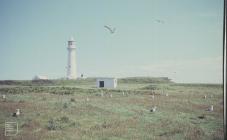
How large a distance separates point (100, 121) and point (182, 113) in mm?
3424

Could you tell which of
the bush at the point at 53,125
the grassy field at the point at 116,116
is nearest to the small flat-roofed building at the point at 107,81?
the grassy field at the point at 116,116

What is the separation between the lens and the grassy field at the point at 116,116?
31.3ft

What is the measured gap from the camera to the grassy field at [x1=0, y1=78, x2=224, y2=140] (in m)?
9.55

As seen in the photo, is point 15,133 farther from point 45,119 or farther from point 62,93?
point 62,93

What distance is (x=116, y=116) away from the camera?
11.5m

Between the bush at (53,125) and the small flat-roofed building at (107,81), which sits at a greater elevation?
the small flat-roofed building at (107,81)

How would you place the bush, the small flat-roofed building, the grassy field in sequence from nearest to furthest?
the grassy field < the bush < the small flat-roofed building

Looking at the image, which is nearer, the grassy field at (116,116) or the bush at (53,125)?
the grassy field at (116,116)

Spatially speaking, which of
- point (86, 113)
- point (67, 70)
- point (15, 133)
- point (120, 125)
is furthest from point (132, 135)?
point (67, 70)

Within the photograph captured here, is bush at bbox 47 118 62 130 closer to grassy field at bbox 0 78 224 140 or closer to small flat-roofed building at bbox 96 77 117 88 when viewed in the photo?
grassy field at bbox 0 78 224 140

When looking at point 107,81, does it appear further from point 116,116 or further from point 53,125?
point 53,125

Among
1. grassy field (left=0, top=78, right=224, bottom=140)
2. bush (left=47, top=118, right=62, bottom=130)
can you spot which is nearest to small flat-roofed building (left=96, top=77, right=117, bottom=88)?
grassy field (left=0, top=78, right=224, bottom=140)

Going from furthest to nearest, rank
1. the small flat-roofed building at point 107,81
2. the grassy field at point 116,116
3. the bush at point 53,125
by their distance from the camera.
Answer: the small flat-roofed building at point 107,81 → the bush at point 53,125 → the grassy field at point 116,116

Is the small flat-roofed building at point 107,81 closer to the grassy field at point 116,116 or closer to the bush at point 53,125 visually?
the grassy field at point 116,116
